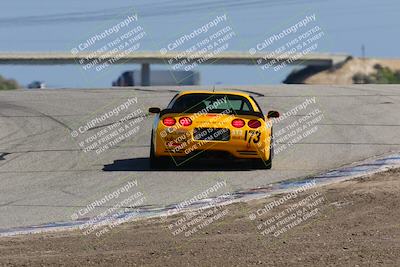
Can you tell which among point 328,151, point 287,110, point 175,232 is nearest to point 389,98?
point 287,110

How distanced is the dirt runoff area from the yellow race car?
343cm

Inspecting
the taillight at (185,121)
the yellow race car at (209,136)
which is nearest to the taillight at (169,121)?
the yellow race car at (209,136)

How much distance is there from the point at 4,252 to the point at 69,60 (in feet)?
305

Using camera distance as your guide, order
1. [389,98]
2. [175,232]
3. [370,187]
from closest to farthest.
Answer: [175,232] → [370,187] → [389,98]

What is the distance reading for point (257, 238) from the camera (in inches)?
341

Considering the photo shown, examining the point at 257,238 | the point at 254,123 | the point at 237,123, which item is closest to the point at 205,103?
the point at 237,123

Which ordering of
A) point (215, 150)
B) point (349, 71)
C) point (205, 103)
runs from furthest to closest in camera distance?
point (349, 71), point (205, 103), point (215, 150)

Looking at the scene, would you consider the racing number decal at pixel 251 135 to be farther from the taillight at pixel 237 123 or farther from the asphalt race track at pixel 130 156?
the asphalt race track at pixel 130 156

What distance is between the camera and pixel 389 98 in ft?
84.4

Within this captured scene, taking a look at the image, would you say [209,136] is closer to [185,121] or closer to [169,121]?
[185,121]

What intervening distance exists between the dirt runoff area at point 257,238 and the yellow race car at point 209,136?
3435 millimetres

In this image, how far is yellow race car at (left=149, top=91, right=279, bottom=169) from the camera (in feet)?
47.5

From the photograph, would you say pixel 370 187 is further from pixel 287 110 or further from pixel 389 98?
pixel 389 98

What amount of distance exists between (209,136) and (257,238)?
597 cm
